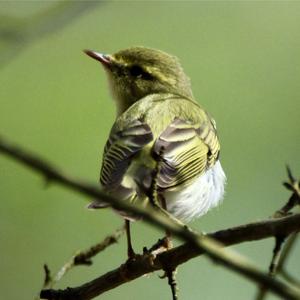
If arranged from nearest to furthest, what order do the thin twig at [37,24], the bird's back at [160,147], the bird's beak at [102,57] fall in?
1. the thin twig at [37,24]
2. the bird's back at [160,147]
3. the bird's beak at [102,57]

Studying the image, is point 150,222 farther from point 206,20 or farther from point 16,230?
point 206,20

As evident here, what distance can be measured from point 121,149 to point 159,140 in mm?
264

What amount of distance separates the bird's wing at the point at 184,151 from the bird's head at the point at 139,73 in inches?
25.4

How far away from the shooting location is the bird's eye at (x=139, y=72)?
579 centimetres

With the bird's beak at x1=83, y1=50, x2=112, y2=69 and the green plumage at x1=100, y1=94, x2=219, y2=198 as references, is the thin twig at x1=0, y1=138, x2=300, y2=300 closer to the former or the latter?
the green plumage at x1=100, y1=94, x2=219, y2=198

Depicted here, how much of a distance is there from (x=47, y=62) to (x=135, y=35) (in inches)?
35.6

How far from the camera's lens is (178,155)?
446 centimetres

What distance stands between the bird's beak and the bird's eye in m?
0.16

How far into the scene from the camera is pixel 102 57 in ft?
18.6

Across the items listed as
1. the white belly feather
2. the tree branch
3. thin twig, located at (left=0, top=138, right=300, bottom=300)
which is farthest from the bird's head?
thin twig, located at (left=0, top=138, right=300, bottom=300)

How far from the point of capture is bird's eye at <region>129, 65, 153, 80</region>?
5.79 meters

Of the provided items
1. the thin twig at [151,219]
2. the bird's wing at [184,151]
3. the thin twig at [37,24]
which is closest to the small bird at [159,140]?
the bird's wing at [184,151]

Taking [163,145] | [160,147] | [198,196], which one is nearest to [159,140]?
[163,145]

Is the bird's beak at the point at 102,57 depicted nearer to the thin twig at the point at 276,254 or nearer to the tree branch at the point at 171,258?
the tree branch at the point at 171,258
